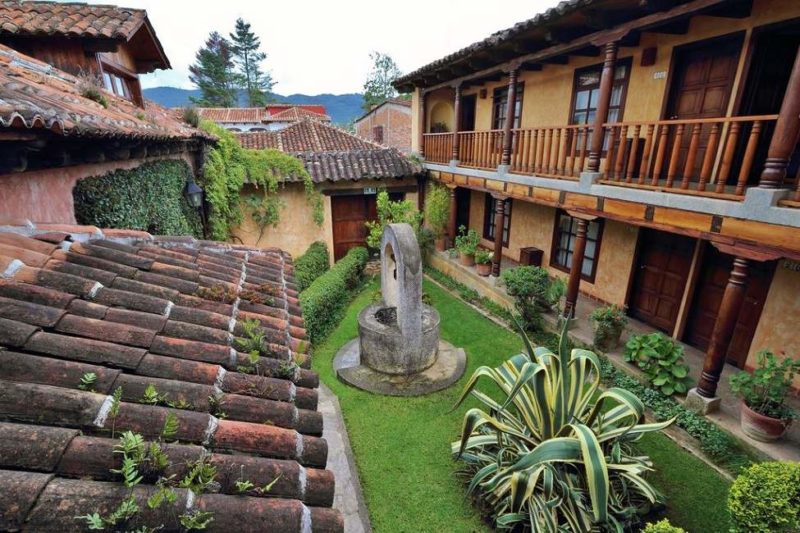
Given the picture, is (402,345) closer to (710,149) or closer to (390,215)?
(710,149)

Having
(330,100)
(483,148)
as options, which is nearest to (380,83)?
(483,148)

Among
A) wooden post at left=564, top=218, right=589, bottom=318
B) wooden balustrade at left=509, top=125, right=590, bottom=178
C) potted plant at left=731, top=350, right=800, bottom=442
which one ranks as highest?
wooden balustrade at left=509, top=125, right=590, bottom=178

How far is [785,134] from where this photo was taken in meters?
4.08

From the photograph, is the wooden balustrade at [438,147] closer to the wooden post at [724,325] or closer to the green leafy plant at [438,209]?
the green leafy plant at [438,209]

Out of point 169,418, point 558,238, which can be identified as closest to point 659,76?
point 558,238

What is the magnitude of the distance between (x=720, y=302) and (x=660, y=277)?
1.09 m

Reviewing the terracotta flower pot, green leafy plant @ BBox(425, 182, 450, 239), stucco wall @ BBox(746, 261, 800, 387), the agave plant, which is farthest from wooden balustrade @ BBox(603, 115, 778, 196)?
green leafy plant @ BBox(425, 182, 450, 239)

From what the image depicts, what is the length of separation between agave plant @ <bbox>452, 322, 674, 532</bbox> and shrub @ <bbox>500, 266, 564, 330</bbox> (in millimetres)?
3321

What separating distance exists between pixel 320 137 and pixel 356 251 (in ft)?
23.5

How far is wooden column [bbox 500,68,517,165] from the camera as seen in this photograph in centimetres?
833

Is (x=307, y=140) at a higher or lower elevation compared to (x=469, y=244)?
higher

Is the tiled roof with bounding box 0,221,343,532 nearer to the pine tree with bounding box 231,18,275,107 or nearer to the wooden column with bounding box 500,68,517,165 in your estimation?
the wooden column with bounding box 500,68,517,165

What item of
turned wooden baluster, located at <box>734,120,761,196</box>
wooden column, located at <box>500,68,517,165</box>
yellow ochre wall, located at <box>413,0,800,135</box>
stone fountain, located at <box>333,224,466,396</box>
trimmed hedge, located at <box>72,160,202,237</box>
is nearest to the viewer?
trimmed hedge, located at <box>72,160,202,237</box>

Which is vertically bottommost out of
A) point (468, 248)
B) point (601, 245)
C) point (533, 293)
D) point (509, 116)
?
point (533, 293)
